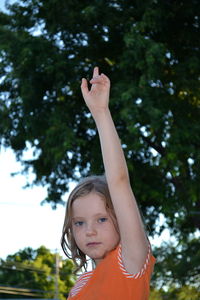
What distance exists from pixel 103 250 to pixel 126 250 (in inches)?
5.4

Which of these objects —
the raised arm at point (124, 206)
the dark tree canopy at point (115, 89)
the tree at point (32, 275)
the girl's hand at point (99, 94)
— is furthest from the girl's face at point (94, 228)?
the tree at point (32, 275)

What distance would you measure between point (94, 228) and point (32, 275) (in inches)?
1836

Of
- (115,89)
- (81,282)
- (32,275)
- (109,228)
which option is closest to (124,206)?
(109,228)

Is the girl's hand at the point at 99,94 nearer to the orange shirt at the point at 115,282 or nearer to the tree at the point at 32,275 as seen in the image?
the orange shirt at the point at 115,282

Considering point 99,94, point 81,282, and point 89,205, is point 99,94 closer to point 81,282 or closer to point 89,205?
point 89,205

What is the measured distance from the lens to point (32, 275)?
4709 cm

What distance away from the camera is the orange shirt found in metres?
1.78

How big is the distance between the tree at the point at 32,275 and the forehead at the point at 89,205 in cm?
4275

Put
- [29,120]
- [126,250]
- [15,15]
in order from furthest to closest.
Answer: [15,15], [29,120], [126,250]

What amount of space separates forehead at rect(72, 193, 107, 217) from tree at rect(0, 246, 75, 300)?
42.8 meters

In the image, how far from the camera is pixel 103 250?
1943 millimetres

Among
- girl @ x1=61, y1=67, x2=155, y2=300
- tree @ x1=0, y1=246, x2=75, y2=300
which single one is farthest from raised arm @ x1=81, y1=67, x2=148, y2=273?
tree @ x1=0, y1=246, x2=75, y2=300

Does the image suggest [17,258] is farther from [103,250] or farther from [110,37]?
[103,250]

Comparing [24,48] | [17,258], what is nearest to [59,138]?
[24,48]
